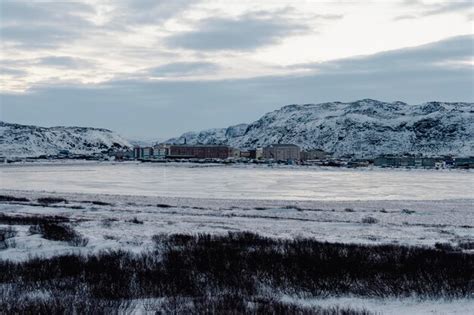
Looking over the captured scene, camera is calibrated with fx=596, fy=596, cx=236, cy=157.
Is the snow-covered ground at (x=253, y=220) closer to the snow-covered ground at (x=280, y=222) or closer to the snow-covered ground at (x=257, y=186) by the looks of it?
the snow-covered ground at (x=280, y=222)

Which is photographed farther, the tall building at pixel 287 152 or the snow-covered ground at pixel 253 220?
the tall building at pixel 287 152

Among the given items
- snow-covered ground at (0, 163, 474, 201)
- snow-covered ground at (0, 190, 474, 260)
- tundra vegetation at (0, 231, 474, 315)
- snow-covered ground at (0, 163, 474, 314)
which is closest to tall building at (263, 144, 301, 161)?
snow-covered ground at (0, 163, 474, 201)

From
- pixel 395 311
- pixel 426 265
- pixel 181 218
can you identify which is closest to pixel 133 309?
pixel 395 311

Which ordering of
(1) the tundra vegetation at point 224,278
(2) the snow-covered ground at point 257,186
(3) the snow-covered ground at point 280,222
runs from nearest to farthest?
(1) the tundra vegetation at point 224,278 < (3) the snow-covered ground at point 280,222 < (2) the snow-covered ground at point 257,186

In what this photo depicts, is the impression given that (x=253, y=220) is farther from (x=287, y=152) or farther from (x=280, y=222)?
(x=287, y=152)

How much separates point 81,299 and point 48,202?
27668 millimetres

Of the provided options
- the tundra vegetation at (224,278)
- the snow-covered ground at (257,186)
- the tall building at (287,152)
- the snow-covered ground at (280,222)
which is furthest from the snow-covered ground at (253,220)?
the tall building at (287,152)

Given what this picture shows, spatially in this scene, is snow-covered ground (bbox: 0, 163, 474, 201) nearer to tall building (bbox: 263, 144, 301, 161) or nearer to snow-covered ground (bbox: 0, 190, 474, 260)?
snow-covered ground (bbox: 0, 190, 474, 260)

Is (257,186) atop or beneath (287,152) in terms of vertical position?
beneath

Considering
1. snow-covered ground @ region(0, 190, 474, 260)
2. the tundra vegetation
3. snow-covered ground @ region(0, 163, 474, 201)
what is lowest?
snow-covered ground @ region(0, 163, 474, 201)

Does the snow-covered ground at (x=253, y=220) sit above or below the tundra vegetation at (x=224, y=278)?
below

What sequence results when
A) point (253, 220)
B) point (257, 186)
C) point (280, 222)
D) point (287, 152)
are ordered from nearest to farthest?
point (280, 222)
point (253, 220)
point (257, 186)
point (287, 152)

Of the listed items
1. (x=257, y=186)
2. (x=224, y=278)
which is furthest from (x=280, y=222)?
(x=257, y=186)

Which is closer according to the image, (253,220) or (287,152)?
(253,220)
